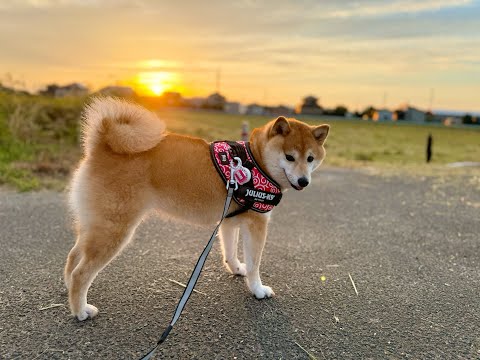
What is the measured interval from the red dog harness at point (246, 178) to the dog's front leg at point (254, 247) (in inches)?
4.8

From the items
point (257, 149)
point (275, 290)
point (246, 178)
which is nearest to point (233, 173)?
point (246, 178)

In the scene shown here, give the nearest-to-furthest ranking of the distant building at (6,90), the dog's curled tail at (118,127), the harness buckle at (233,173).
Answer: the dog's curled tail at (118,127) < the harness buckle at (233,173) < the distant building at (6,90)

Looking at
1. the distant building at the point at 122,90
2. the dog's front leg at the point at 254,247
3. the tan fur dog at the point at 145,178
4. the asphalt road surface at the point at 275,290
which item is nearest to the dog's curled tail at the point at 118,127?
the tan fur dog at the point at 145,178

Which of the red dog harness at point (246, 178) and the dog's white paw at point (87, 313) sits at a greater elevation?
the red dog harness at point (246, 178)

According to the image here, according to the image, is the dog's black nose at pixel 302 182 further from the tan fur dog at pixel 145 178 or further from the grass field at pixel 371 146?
the grass field at pixel 371 146

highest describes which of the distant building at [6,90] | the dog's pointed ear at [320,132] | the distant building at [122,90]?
the distant building at [122,90]

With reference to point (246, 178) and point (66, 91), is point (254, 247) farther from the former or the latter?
point (66, 91)

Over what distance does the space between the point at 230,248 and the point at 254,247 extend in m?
0.48

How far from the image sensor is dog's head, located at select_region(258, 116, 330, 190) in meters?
3.43

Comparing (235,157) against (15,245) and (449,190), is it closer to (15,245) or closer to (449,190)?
(15,245)

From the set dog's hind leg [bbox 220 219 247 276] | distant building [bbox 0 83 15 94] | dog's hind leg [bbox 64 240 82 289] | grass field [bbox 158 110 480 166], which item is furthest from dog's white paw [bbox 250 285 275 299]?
distant building [bbox 0 83 15 94]

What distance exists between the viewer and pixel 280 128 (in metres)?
3.51

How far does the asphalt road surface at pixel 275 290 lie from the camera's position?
9.41 ft

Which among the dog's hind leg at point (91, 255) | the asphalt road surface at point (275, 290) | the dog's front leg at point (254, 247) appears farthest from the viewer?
the dog's front leg at point (254, 247)
